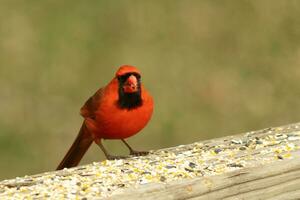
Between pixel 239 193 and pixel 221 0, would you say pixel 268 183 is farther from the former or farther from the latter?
pixel 221 0

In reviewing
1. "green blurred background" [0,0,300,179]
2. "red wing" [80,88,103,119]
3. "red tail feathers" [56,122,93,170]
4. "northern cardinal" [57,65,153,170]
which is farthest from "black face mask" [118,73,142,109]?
"green blurred background" [0,0,300,179]

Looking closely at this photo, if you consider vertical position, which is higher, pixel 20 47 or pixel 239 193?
pixel 20 47

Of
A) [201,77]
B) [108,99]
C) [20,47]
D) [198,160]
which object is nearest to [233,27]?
[201,77]

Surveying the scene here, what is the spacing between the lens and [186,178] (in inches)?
106

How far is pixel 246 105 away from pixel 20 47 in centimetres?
182

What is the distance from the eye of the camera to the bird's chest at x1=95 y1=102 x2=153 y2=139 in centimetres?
380

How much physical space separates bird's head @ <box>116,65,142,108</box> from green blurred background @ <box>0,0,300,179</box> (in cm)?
→ 254

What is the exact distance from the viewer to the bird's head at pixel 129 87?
3.74 metres

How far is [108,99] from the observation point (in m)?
3.91

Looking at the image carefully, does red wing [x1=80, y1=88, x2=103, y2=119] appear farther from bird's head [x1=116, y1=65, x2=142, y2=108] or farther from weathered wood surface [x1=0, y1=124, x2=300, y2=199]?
weathered wood surface [x1=0, y1=124, x2=300, y2=199]

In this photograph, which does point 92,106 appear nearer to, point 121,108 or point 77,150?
point 121,108

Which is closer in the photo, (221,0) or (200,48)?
(200,48)

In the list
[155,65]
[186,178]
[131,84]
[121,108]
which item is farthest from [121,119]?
[155,65]

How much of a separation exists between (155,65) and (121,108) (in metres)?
3.49
